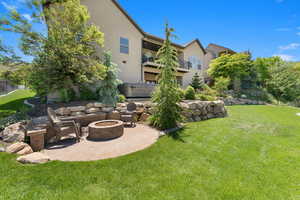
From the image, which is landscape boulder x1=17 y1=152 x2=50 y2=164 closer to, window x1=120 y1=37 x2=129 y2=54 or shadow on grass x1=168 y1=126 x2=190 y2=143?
shadow on grass x1=168 y1=126 x2=190 y2=143

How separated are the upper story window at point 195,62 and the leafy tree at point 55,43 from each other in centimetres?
1653

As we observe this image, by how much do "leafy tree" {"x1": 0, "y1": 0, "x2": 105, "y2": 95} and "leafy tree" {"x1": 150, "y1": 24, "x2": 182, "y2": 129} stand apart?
431 centimetres

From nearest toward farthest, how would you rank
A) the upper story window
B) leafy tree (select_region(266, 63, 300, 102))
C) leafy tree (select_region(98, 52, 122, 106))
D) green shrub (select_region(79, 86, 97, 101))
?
leafy tree (select_region(98, 52, 122, 106)) < green shrub (select_region(79, 86, 97, 101)) < leafy tree (select_region(266, 63, 300, 102)) < the upper story window

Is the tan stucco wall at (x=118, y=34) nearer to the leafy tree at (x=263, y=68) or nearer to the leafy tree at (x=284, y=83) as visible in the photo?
the leafy tree at (x=263, y=68)

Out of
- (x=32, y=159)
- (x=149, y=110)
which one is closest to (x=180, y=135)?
(x=149, y=110)

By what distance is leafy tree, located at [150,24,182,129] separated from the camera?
239 inches

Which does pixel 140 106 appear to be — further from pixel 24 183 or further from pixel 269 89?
pixel 269 89

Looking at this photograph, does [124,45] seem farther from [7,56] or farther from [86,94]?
[7,56]

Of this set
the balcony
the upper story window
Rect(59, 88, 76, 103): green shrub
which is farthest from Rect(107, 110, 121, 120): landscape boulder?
the upper story window

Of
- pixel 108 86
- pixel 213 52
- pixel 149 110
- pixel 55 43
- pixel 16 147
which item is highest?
pixel 213 52

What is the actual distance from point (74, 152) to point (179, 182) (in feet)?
10.7

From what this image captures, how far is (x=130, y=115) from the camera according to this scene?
6.62 m

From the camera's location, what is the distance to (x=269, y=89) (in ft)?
67.2

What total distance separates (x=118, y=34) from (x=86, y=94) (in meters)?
7.15
